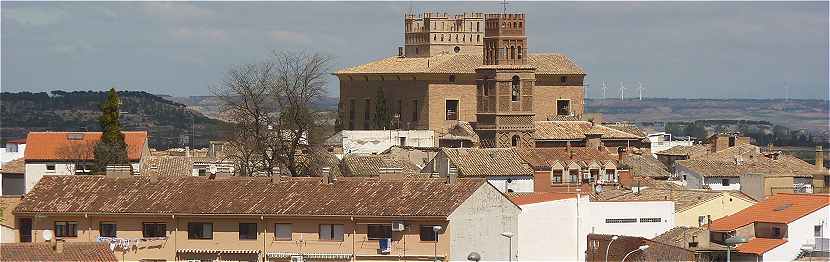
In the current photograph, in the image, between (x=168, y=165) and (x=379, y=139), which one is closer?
(x=168, y=165)

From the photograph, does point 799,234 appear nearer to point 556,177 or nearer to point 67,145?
point 556,177

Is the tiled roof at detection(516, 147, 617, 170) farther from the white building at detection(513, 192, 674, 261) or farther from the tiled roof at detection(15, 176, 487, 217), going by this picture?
the tiled roof at detection(15, 176, 487, 217)

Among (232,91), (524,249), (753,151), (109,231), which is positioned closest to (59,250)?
(109,231)

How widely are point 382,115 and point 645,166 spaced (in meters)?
28.1

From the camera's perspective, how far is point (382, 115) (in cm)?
12838

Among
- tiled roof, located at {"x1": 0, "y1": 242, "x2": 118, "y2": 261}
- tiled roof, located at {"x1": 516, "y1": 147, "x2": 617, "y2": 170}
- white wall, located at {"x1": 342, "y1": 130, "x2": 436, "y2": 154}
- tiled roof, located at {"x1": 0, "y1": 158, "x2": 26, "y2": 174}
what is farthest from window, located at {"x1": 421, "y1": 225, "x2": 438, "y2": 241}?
white wall, located at {"x1": 342, "y1": 130, "x2": 436, "y2": 154}

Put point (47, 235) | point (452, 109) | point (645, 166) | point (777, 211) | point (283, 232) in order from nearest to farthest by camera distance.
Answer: point (47, 235), point (283, 232), point (777, 211), point (645, 166), point (452, 109)

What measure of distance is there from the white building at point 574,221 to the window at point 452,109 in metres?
55.7

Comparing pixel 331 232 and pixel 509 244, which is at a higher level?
pixel 331 232

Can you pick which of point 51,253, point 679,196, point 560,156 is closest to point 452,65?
point 560,156

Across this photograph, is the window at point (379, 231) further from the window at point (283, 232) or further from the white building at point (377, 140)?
the white building at point (377, 140)

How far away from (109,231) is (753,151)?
5237 centimetres

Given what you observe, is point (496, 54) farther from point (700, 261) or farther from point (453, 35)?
point (700, 261)

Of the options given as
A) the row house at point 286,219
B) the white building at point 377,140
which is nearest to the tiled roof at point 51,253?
the row house at point 286,219
